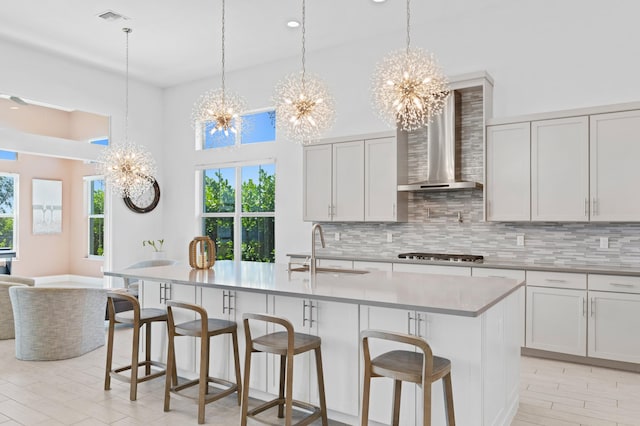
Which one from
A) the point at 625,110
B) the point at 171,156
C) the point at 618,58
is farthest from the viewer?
the point at 171,156

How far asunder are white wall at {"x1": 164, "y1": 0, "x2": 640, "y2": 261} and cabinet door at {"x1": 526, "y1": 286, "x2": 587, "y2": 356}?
1983mm

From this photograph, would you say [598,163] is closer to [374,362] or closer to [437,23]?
[437,23]

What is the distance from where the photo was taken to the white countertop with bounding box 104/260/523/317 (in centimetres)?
253

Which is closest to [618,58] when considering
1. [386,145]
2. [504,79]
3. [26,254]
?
[504,79]

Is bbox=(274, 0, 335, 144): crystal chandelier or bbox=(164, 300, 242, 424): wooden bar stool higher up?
bbox=(274, 0, 335, 144): crystal chandelier

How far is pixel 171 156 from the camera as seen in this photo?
8.45m

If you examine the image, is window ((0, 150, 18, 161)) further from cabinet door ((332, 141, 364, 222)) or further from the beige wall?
cabinet door ((332, 141, 364, 222))

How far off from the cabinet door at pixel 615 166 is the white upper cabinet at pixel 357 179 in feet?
6.64

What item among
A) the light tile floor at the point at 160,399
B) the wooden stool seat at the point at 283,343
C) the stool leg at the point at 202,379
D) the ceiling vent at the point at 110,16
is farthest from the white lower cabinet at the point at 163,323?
the ceiling vent at the point at 110,16

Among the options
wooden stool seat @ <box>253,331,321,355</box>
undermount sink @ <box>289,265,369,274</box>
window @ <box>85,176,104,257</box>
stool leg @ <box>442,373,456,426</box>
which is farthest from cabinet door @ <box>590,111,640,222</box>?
window @ <box>85,176,104,257</box>

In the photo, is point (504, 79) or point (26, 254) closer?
point (504, 79)

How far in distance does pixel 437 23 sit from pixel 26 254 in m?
9.12

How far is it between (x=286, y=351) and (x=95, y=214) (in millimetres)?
8674

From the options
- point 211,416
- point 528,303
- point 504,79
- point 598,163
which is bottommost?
point 211,416
